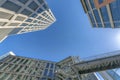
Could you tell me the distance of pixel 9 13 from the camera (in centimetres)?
3127

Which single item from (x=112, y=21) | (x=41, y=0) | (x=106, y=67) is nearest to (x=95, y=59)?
(x=106, y=67)

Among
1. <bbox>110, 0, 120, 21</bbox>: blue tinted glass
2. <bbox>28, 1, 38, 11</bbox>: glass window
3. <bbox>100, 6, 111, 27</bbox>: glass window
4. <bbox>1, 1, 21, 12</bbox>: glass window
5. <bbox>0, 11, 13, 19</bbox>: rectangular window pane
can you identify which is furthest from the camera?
<bbox>28, 1, 38, 11</bbox>: glass window

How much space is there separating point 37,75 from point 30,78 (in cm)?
367

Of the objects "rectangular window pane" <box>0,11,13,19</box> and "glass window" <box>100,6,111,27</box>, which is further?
"glass window" <box>100,6,111,27</box>

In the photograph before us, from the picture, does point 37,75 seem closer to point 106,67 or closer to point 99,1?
point 99,1

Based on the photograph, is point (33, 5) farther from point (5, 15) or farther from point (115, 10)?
point (115, 10)

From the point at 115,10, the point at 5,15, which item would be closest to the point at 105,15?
the point at 115,10

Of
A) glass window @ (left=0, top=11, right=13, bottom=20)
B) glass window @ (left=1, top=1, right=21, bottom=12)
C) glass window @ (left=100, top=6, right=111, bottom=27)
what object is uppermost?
glass window @ (left=1, top=1, right=21, bottom=12)

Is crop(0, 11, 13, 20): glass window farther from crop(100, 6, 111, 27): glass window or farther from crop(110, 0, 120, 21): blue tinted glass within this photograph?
crop(100, 6, 111, 27): glass window

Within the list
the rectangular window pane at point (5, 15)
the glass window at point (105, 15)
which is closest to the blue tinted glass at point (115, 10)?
the glass window at point (105, 15)

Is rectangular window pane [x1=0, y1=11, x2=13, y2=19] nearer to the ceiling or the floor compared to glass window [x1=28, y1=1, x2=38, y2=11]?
nearer to the floor

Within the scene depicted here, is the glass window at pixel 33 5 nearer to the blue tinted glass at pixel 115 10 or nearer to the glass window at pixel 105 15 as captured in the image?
the glass window at pixel 105 15

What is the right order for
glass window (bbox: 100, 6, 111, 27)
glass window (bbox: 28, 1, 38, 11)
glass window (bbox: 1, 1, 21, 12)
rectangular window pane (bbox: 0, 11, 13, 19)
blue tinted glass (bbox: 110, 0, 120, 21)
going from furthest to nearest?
glass window (bbox: 28, 1, 38, 11)
glass window (bbox: 100, 6, 111, 27)
blue tinted glass (bbox: 110, 0, 120, 21)
rectangular window pane (bbox: 0, 11, 13, 19)
glass window (bbox: 1, 1, 21, 12)

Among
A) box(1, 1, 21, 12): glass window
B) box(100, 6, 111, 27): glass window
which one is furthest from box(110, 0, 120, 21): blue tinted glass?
box(1, 1, 21, 12): glass window
